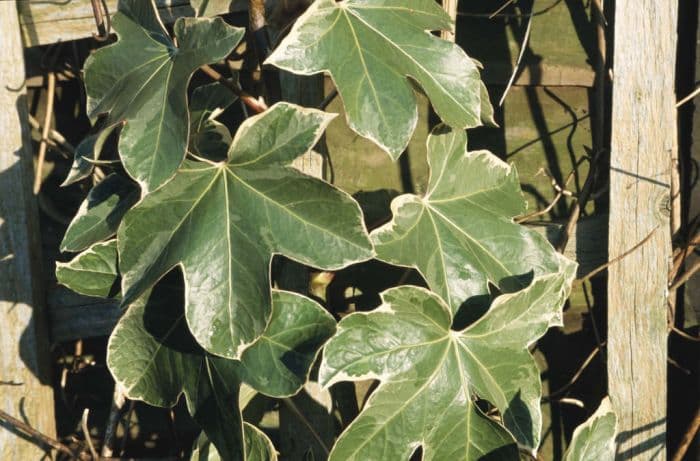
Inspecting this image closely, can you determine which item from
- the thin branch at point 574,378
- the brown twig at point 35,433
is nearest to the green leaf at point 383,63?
the thin branch at point 574,378

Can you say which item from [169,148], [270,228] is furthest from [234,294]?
[169,148]

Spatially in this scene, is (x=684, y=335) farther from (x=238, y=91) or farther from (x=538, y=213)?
(x=238, y=91)

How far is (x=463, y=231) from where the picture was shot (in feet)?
4.14

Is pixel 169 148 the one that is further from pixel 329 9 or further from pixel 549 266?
pixel 549 266

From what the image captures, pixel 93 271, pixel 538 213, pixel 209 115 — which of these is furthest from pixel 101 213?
pixel 538 213

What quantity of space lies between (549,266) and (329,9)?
550 mm

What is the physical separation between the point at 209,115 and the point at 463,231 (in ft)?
1.50

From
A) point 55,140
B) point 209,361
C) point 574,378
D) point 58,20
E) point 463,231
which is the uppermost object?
point 58,20

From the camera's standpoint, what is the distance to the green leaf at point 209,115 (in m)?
1.25

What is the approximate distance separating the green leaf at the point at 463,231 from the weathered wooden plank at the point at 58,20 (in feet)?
1.84

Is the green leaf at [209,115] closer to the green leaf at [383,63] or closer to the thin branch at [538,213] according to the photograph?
the green leaf at [383,63]

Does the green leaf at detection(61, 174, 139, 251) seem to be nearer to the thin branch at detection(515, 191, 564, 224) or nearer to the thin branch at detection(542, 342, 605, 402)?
the thin branch at detection(515, 191, 564, 224)

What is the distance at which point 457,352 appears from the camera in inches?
46.6

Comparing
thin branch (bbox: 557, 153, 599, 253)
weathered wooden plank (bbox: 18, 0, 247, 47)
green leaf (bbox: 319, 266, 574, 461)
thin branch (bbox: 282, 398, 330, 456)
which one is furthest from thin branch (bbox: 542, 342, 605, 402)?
weathered wooden plank (bbox: 18, 0, 247, 47)
